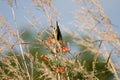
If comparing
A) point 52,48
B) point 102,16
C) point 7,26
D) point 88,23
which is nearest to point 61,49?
point 52,48

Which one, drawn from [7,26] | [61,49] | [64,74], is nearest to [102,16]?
[61,49]

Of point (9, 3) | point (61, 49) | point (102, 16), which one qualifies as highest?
point (9, 3)

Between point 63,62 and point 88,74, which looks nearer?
point 63,62

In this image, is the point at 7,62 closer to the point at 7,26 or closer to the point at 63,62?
the point at 7,26

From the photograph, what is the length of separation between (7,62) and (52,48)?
1.10 meters

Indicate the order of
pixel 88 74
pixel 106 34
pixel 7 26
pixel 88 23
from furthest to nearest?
pixel 7 26
pixel 88 74
pixel 88 23
pixel 106 34

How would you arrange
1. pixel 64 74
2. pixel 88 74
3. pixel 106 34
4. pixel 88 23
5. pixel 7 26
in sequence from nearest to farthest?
pixel 106 34 < pixel 88 23 < pixel 64 74 < pixel 88 74 < pixel 7 26

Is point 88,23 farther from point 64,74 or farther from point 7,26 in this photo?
point 7,26

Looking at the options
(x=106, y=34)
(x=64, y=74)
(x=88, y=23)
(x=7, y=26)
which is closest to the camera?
(x=106, y=34)

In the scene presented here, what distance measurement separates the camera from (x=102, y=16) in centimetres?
210

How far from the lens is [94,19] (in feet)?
7.00

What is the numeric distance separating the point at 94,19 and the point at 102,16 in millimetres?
60

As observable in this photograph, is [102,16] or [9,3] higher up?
[9,3]

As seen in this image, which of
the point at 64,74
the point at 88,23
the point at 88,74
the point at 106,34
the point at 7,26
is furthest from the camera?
the point at 7,26
